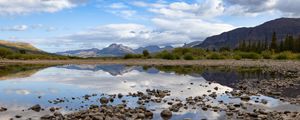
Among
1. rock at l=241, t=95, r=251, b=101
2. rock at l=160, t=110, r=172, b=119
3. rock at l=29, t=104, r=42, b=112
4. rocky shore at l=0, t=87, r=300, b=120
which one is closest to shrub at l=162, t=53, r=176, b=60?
rock at l=241, t=95, r=251, b=101

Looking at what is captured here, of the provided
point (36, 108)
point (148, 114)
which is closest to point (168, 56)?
point (36, 108)

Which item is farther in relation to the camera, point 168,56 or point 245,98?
point 168,56

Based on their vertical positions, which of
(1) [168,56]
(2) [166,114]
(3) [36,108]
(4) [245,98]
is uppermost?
(1) [168,56]

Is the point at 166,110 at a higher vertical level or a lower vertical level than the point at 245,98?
higher

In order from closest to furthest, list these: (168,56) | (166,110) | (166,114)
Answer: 1. (166,114)
2. (166,110)
3. (168,56)

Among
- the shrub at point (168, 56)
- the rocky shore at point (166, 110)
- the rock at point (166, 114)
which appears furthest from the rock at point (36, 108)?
the shrub at point (168, 56)

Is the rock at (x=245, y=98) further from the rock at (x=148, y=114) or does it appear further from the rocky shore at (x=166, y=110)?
the rock at (x=148, y=114)

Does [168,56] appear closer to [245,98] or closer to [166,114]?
[245,98]

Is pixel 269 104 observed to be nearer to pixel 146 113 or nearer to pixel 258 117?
pixel 258 117

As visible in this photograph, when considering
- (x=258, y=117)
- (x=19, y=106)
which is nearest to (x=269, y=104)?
(x=258, y=117)

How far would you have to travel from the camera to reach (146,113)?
50.9 ft

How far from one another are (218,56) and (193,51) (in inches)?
502

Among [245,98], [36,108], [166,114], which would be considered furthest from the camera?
[245,98]

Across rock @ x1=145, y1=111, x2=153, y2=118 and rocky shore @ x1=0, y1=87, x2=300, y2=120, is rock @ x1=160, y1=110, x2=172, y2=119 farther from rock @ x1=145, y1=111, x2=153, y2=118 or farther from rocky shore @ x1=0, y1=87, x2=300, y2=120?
rock @ x1=145, y1=111, x2=153, y2=118
